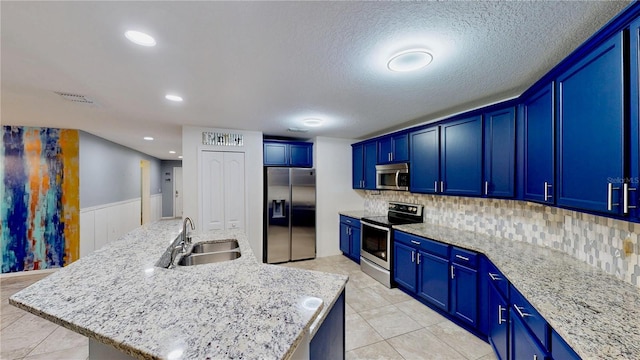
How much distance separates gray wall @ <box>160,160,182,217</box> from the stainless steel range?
825 centimetres

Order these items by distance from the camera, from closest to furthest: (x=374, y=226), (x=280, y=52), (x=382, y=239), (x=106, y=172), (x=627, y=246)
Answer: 1. (x=627, y=246)
2. (x=280, y=52)
3. (x=382, y=239)
4. (x=374, y=226)
5. (x=106, y=172)

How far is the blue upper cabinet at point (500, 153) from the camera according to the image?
225cm

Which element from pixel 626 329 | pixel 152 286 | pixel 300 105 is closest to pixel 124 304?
pixel 152 286

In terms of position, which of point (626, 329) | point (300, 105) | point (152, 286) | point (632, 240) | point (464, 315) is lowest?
point (464, 315)

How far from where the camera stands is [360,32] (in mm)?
1429

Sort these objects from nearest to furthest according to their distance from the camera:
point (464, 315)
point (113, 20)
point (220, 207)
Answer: point (113, 20)
point (464, 315)
point (220, 207)

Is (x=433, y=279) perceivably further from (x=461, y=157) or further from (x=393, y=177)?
(x=393, y=177)

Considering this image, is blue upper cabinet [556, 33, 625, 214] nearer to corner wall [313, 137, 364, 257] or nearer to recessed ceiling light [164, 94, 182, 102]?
recessed ceiling light [164, 94, 182, 102]

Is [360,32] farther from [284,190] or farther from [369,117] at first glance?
[284,190]

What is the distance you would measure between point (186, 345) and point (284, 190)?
369cm

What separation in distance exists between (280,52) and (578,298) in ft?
7.37

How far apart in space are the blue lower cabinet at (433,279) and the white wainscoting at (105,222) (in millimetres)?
5097

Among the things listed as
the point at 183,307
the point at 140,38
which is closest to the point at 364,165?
the point at 140,38

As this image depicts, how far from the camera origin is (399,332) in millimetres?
2416
